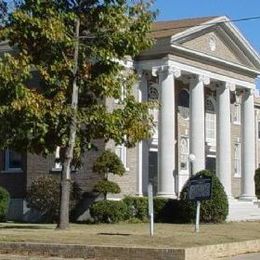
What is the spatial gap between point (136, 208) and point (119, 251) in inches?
647

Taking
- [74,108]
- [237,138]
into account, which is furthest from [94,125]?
[237,138]

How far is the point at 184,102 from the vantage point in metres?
42.8

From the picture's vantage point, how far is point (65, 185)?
23.8 meters

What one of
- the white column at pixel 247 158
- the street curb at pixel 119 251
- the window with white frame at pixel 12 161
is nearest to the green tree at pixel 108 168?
the window with white frame at pixel 12 161

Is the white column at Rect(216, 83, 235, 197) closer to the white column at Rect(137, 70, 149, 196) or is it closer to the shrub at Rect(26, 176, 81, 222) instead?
the white column at Rect(137, 70, 149, 196)

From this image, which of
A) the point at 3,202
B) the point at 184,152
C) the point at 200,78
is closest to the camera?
the point at 3,202

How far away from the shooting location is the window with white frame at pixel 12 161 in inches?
1559

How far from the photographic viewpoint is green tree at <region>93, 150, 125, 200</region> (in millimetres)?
33188

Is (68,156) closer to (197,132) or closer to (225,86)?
(197,132)

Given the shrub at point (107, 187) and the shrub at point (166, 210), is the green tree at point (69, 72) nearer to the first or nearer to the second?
the shrub at point (107, 187)

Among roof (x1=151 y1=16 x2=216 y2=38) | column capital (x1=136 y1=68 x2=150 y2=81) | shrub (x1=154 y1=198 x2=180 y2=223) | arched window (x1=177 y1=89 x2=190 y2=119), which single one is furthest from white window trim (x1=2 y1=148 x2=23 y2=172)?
roof (x1=151 y1=16 x2=216 y2=38)

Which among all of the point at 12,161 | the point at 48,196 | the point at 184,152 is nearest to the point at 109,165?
the point at 48,196

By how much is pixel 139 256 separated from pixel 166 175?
60.8ft

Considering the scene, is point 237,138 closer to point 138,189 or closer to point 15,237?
point 138,189
